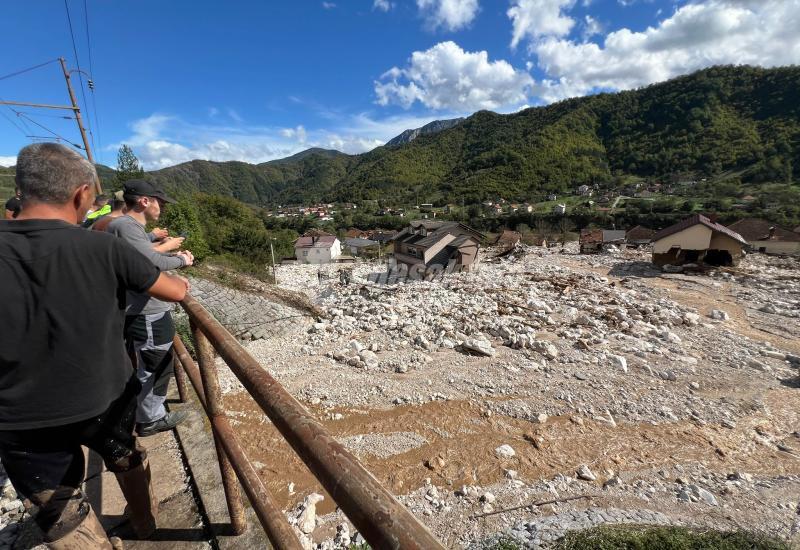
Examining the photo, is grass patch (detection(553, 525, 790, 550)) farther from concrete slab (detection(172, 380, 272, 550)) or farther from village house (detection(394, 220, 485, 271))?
village house (detection(394, 220, 485, 271))

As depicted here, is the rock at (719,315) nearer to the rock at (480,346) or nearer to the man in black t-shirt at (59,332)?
the rock at (480,346)

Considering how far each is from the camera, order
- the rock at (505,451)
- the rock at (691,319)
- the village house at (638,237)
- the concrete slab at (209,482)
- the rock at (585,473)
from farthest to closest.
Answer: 1. the village house at (638,237)
2. the rock at (691,319)
3. the rock at (505,451)
4. the rock at (585,473)
5. the concrete slab at (209,482)

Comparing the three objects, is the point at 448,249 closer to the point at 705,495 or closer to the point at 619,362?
the point at 619,362

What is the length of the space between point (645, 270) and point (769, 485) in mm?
20358

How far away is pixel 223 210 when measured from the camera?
34656 mm

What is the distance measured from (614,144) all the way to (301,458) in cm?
11732

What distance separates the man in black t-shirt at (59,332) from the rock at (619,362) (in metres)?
9.81

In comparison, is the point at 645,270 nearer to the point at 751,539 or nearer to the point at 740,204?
the point at 751,539

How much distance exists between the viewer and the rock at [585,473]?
514 centimetres

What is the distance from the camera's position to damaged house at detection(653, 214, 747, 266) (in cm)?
2100

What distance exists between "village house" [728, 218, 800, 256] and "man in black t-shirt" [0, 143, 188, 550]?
4149 cm

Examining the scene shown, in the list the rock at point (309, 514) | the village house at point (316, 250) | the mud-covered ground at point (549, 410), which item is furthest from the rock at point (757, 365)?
the village house at point (316, 250)

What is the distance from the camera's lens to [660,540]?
3.80 m

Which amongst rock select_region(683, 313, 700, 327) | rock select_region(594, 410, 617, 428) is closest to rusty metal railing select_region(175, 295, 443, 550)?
rock select_region(594, 410, 617, 428)
